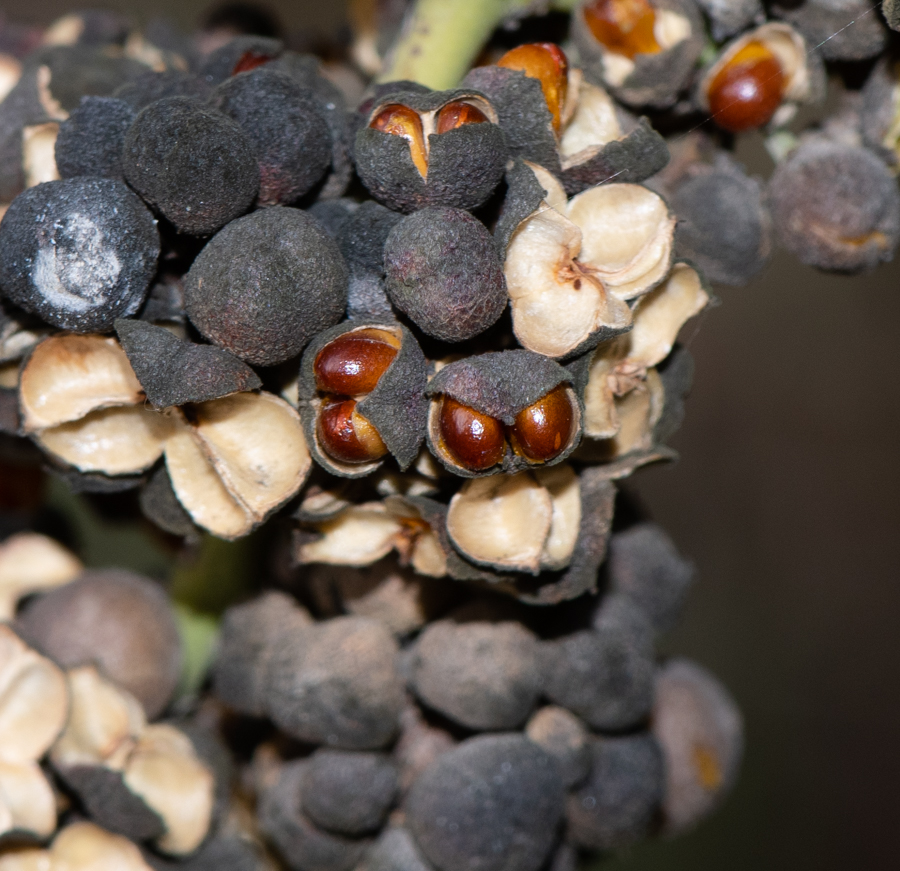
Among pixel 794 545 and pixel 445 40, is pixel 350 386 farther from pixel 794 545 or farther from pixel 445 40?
pixel 794 545

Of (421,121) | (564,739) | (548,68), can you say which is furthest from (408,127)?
(564,739)

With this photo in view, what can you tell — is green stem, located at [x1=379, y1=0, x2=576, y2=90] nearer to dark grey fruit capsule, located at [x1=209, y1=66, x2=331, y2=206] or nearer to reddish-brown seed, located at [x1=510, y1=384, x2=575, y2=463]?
dark grey fruit capsule, located at [x1=209, y1=66, x2=331, y2=206]

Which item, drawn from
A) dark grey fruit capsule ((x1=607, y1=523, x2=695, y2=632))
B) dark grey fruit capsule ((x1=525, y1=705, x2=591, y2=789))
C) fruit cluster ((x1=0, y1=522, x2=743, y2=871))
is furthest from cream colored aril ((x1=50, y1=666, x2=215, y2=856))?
dark grey fruit capsule ((x1=607, y1=523, x2=695, y2=632))

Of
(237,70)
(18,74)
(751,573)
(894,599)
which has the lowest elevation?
(751,573)

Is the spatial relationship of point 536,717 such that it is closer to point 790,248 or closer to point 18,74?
point 790,248

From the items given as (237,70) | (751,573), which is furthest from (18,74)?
(751,573)

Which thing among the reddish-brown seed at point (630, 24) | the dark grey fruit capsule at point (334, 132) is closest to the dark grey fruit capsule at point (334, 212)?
the dark grey fruit capsule at point (334, 132)

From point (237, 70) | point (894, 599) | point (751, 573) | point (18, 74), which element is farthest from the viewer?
point (751, 573)
